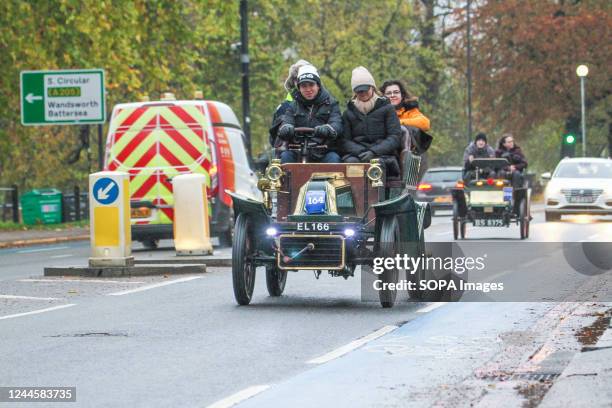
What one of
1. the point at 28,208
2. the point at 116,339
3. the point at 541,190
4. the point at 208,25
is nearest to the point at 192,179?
the point at 116,339

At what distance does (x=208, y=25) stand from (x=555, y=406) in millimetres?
50102

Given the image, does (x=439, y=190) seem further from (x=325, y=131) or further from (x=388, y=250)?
(x=388, y=250)

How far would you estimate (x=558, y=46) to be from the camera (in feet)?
205

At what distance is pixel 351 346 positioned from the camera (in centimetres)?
1052

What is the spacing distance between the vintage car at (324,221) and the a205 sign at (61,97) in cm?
1967

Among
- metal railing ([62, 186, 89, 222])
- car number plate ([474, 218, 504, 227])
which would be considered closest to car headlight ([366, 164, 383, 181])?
car number plate ([474, 218, 504, 227])

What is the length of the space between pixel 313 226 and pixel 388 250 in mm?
718

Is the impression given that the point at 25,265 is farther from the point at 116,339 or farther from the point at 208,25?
the point at 208,25

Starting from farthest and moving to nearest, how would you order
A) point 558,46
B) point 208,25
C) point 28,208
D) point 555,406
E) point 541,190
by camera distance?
point 541,190 → point 558,46 → point 208,25 → point 28,208 → point 555,406

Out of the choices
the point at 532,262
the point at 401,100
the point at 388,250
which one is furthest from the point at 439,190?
the point at 388,250

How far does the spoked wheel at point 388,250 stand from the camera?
13133 millimetres

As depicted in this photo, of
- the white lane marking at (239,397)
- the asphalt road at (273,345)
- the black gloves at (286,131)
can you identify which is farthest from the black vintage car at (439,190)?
the white lane marking at (239,397)

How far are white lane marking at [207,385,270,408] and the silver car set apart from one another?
27042 millimetres

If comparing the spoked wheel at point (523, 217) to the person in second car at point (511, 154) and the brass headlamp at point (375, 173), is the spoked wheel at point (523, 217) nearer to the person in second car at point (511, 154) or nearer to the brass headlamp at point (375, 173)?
the person in second car at point (511, 154)
